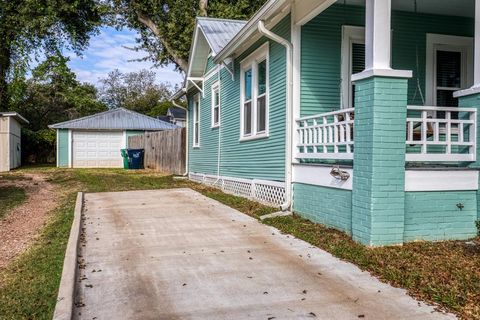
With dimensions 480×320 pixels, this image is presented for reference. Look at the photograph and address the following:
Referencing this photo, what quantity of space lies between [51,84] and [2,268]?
35.1 meters

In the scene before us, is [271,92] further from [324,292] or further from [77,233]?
[324,292]

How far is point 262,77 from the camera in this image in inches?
390

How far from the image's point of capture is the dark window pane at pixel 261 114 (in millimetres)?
9719

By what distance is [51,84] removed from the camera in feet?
121

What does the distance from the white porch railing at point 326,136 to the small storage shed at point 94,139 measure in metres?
20.8

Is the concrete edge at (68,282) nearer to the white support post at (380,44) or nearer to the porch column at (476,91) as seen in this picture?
the white support post at (380,44)

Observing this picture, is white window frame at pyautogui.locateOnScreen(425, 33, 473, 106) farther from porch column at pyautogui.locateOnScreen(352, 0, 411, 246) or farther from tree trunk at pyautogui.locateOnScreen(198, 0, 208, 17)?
Answer: tree trunk at pyautogui.locateOnScreen(198, 0, 208, 17)

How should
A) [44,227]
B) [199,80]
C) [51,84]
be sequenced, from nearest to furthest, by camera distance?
[44,227] → [199,80] → [51,84]

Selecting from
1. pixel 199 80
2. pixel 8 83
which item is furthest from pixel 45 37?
pixel 199 80

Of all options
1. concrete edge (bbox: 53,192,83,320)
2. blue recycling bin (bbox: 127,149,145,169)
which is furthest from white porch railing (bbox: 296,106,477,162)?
blue recycling bin (bbox: 127,149,145,169)

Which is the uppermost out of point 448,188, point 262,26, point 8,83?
point 8,83

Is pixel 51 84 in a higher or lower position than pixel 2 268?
higher

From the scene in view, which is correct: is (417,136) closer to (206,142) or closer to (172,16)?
(206,142)

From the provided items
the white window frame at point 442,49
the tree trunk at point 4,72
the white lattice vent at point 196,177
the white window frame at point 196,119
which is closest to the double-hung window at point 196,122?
the white window frame at point 196,119
